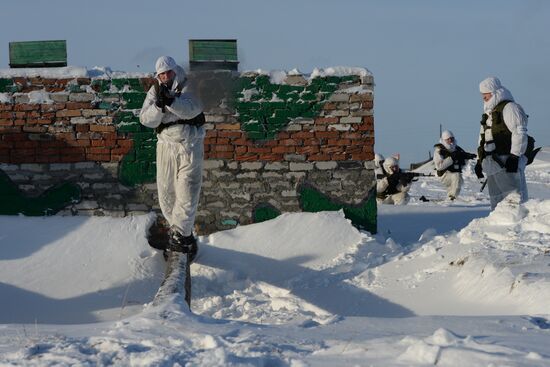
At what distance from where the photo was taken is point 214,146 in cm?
1081

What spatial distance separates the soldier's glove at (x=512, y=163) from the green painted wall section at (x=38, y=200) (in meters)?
4.65

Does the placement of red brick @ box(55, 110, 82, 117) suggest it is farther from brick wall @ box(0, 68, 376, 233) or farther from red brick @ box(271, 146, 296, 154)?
red brick @ box(271, 146, 296, 154)

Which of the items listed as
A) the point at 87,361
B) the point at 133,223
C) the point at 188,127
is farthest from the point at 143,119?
the point at 87,361

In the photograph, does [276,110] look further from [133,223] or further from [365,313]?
[365,313]

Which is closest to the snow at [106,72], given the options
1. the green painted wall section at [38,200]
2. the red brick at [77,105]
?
the red brick at [77,105]

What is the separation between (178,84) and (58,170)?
226cm

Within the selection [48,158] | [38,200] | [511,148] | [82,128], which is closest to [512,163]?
[511,148]

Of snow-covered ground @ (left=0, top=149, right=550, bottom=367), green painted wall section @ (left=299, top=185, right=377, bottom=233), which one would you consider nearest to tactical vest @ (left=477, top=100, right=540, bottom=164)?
snow-covered ground @ (left=0, top=149, right=550, bottom=367)

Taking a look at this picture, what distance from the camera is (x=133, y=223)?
10531mm

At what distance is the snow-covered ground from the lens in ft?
16.2

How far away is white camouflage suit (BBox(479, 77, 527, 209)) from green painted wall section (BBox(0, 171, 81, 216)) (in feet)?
14.9

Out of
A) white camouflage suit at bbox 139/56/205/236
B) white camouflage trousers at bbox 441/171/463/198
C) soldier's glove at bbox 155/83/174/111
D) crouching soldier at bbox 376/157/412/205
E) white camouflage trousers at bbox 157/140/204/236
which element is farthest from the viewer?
white camouflage trousers at bbox 441/171/463/198

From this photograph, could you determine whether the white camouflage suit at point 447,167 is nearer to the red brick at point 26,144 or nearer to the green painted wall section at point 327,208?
the green painted wall section at point 327,208

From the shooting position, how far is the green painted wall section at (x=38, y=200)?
1079 cm
